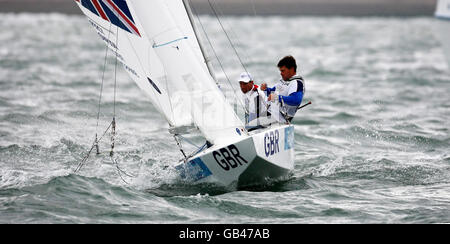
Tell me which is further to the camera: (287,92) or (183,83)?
(287,92)

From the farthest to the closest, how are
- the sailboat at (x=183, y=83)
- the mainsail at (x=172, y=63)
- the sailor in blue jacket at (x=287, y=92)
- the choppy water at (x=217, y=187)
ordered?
Answer: the sailor in blue jacket at (x=287, y=92)
the mainsail at (x=172, y=63)
the sailboat at (x=183, y=83)
the choppy water at (x=217, y=187)

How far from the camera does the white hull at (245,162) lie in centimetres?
570

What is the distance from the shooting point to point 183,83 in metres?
6.21

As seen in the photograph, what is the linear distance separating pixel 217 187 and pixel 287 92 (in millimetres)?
1212

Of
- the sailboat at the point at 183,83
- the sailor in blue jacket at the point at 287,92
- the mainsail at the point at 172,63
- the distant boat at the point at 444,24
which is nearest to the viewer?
the sailboat at the point at 183,83

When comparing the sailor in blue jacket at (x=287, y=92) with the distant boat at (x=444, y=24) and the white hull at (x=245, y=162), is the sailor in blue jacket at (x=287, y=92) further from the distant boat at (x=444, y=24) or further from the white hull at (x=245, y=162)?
Result: the distant boat at (x=444, y=24)

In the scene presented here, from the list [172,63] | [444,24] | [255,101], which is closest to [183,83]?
[172,63]

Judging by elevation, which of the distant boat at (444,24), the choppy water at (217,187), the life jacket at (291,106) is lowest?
the choppy water at (217,187)

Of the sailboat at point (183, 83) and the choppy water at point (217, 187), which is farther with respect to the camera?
the sailboat at point (183, 83)

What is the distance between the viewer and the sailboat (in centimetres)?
602

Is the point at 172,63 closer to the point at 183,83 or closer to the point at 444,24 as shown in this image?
the point at 183,83

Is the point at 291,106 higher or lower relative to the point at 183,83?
lower

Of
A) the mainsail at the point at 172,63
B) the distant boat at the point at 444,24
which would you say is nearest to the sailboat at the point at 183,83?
the mainsail at the point at 172,63
